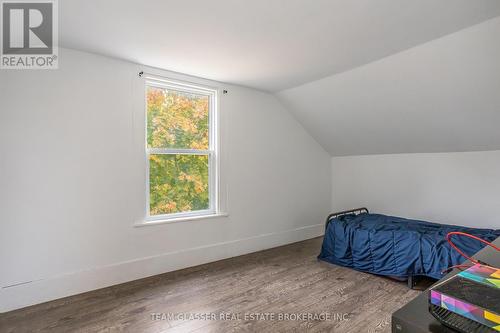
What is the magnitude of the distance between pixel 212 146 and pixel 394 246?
8.23 ft

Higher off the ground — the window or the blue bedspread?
the window

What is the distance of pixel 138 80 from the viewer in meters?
3.04

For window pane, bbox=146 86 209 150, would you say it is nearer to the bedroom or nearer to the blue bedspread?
the bedroom

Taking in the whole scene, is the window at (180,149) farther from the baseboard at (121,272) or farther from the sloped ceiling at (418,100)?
the sloped ceiling at (418,100)

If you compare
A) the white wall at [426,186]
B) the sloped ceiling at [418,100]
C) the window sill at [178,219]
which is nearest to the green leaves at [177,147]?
the window sill at [178,219]

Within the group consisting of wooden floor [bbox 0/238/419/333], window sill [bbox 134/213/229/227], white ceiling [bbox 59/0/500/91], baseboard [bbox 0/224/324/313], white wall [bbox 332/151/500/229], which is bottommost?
wooden floor [bbox 0/238/419/333]

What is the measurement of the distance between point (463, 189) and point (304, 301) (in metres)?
2.72

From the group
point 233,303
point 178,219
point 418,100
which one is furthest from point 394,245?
point 178,219

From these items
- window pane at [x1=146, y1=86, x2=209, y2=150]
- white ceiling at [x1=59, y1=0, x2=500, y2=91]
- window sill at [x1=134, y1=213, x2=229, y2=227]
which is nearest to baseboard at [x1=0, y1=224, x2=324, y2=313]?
window sill at [x1=134, y1=213, x2=229, y2=227]

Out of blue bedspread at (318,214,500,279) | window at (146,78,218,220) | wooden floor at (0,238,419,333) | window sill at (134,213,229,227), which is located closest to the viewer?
wooden floor at (0,238,419,333)

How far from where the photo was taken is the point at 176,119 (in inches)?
134

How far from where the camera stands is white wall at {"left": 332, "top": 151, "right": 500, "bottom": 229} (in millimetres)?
3365

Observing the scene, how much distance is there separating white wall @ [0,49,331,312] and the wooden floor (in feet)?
0.78

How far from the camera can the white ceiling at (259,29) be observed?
1934mm
